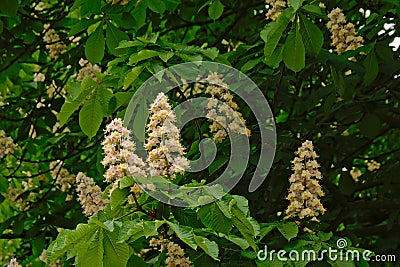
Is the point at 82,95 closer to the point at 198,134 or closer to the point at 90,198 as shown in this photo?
the point at 90,198

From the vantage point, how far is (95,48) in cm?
246

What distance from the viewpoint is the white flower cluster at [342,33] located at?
2260 millimetres

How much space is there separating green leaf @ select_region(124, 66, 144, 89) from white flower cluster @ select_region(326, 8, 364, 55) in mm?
773

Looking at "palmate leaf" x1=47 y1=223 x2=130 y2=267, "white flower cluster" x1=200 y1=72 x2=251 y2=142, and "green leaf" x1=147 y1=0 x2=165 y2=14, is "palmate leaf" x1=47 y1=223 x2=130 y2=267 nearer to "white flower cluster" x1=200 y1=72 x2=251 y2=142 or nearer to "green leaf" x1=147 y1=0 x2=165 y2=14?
"white flower cluster" x1=200 y1=72 x2=251 y2=142

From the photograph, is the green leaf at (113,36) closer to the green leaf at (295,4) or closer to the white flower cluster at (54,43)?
the white flower cluster at (54,43)

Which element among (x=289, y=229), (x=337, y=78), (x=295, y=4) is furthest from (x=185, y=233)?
(x=337, y=78)

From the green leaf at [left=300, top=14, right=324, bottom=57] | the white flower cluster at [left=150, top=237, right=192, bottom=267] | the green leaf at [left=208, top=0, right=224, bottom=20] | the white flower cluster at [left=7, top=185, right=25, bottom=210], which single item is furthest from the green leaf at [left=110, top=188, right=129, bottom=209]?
the white flower cluster at [left=7, top=185, right=25, bottom=210]

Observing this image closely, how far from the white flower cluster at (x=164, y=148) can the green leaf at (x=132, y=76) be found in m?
0.29

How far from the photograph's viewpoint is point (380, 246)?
281 centimetres

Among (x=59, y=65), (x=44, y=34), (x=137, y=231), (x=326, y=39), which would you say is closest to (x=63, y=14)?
(x=44, y=34)

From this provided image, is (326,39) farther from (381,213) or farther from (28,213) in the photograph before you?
(28,213)

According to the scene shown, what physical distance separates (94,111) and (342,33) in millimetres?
922

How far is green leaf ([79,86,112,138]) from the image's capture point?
6.55ft

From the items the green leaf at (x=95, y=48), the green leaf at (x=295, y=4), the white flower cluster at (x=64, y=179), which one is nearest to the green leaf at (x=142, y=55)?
the green leaf at (x=295, y=4)
